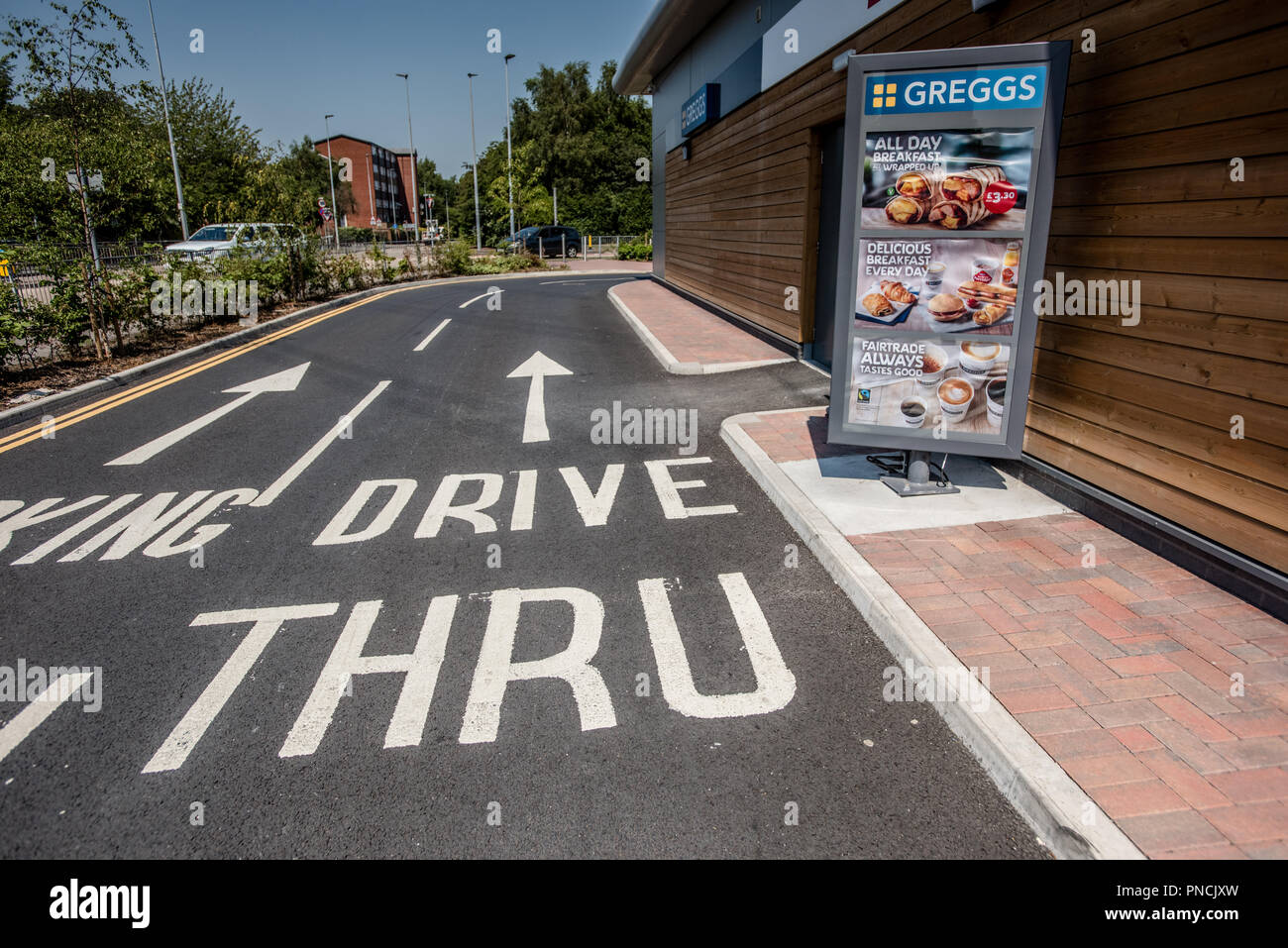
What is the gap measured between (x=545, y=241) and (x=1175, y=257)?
40739 mm

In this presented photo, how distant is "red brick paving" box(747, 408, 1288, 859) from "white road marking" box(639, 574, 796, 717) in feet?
2.85

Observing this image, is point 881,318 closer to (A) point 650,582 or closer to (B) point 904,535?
(B) point 904,535

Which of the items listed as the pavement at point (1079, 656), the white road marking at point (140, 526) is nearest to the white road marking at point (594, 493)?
the pavement at point (1079, 656)

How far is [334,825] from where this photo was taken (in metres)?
2.94

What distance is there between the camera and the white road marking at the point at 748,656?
11.9ft

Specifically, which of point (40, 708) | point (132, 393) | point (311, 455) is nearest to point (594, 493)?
point (311, 455)

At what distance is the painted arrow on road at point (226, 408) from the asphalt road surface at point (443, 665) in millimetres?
77

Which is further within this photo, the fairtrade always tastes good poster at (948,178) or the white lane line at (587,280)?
the white lane line at (587,280)

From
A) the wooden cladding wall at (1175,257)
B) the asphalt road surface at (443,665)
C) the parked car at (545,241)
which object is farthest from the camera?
the parked car at (545,241)

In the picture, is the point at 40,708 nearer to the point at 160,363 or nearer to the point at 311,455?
the point at 311,455

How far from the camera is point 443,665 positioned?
398 centimetres

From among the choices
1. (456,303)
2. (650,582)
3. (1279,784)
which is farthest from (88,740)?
(456,303)

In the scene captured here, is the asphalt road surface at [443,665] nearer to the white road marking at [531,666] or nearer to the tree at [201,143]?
the white road marking at [531,666]

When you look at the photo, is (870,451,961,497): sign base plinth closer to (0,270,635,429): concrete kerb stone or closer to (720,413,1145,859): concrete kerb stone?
(720,413,1145,859): concrete kerb stone
